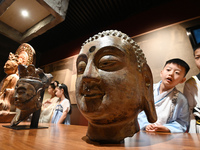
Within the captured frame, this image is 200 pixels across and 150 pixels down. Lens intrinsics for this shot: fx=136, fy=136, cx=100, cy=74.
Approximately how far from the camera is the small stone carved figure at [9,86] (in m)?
2.30

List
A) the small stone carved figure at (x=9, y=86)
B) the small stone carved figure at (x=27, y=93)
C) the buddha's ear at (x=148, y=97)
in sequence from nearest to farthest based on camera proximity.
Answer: the buddha's ear at (x=148, y=97) < the small stone carved figure at (x=27, y=93) < the small stone carved figure at (x=9, y=86)

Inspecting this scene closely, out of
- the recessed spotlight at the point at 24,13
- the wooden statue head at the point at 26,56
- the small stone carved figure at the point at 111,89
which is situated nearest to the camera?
the small stone carved figure at the point at 111,89

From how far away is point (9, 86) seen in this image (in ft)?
8.45

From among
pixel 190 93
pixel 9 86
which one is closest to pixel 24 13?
pixel 9 86

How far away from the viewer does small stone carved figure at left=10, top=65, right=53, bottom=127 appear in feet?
4.42

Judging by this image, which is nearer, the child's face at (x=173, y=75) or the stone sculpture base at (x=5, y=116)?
the child's face at (x=173, y=75)

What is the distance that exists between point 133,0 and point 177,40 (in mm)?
1138

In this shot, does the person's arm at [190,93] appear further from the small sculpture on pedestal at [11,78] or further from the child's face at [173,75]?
the small sculpture on pedestal at [11,78]

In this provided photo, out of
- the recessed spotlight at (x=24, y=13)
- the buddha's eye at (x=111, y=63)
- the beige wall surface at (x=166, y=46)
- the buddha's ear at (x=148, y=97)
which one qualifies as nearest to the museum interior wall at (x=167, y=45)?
the beige wall surface at (x=166, y=46)

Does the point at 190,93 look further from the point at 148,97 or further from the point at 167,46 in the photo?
the point at 148,97

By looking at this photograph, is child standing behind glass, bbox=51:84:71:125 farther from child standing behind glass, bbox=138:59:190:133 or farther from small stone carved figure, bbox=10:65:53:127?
child standing behind glass, bbox=138:59:190:133

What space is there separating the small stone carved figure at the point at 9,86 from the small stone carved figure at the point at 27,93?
113cm

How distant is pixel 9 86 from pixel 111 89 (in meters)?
2.53

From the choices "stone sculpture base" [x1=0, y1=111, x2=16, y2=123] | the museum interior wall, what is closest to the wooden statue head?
"stone sculpture base" [x1=0, y1=111, x2=16, y2=123]
